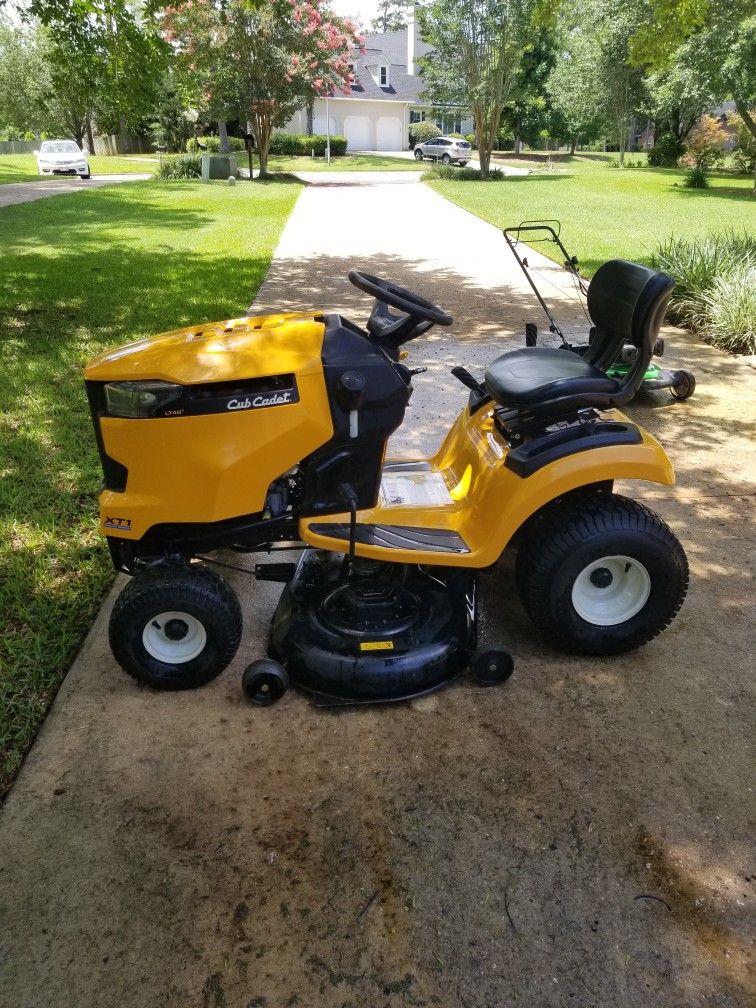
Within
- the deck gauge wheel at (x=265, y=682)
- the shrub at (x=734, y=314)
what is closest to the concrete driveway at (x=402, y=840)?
the deck gauge wheel at (x=265, y=682)

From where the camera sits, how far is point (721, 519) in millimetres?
3926

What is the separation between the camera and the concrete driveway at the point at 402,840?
5.84 ft

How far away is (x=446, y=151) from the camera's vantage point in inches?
1567

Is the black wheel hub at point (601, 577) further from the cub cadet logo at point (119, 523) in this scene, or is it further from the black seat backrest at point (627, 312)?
the cub cadet logo at point (119, 523)

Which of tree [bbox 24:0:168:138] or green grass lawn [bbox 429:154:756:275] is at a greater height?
tree [bbox 24:0:168:138]

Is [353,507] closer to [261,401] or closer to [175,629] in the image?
[261,401]

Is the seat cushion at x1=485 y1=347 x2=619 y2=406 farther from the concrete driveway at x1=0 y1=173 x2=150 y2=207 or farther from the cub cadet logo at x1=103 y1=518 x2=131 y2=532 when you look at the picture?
the concrete driveway at x1=0 y1=173 x2=150 y2=207

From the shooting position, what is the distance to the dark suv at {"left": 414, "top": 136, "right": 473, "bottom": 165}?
39.5 m

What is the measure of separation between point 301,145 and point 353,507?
143 feet

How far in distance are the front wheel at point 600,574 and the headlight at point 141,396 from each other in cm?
136

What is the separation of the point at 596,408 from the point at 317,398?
3.51 feet

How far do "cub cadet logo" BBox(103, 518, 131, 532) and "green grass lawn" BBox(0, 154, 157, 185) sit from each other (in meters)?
25.0

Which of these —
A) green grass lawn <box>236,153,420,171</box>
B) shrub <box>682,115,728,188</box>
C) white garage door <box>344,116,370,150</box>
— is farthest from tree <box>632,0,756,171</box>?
white garage door <box>344,116,370,150</box>

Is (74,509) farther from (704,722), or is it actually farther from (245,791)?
(704,722)
